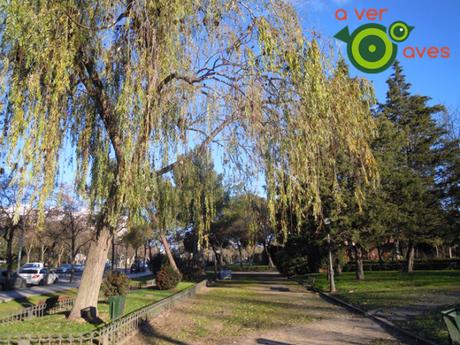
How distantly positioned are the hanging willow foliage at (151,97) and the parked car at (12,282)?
24241 millimetres

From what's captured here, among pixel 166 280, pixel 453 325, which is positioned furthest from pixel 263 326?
pixel 166 280

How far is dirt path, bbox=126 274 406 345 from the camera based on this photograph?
10422 mm

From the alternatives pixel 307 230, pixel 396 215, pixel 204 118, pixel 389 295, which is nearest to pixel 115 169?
pixel 204 118

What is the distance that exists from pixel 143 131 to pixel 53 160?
5.95 feet

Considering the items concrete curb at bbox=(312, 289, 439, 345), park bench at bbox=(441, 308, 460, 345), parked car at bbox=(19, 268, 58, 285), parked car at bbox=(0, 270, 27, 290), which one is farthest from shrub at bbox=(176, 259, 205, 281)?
park bench at bbox=(441, 308, 460, 345)

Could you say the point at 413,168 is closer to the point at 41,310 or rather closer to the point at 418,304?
the point at 418,304

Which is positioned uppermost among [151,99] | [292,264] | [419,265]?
[151,99]

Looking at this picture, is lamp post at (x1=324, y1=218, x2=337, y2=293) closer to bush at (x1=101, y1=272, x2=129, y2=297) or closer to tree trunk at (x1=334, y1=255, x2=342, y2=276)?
bush at (x1=101, y1=272, x2=129, y2=297)

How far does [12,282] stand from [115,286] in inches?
540

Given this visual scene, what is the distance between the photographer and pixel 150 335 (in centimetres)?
1144

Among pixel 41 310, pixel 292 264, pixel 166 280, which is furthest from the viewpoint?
pixel 292 264

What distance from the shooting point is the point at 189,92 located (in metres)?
Result: 10.6

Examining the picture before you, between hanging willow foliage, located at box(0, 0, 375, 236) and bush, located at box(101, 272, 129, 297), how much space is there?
12113 mm

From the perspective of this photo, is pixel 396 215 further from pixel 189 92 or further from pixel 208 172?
pixel 189 92
